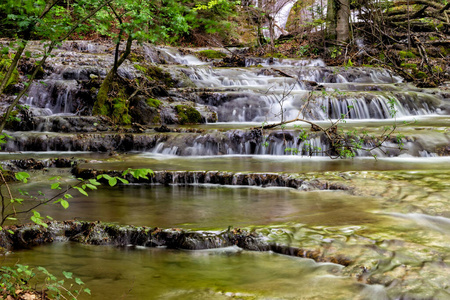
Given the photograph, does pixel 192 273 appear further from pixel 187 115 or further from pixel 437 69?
pixel 437 69

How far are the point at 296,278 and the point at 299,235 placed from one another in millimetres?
666

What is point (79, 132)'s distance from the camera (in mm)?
9930

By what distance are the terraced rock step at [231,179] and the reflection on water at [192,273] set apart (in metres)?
2.20

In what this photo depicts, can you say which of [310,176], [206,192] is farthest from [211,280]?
[310,176]

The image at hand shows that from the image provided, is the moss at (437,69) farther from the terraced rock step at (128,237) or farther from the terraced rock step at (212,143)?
the terraced rock step at (128,237)

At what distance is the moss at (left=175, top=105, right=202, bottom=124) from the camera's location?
1151 centimetres

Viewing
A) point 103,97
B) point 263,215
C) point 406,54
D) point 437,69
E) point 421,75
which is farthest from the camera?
point 406,54

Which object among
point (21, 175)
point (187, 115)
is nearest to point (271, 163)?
point (187, 115)

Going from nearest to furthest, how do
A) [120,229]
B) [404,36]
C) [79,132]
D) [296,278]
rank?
1. [296,278]
2. [120,229]
3. [79,132]
4. [404,36]

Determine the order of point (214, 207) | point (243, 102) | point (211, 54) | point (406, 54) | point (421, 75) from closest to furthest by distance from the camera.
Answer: point (214, 207) < point (243, 102) < point (421, 75) < point (406, 54) < point (211, 54)

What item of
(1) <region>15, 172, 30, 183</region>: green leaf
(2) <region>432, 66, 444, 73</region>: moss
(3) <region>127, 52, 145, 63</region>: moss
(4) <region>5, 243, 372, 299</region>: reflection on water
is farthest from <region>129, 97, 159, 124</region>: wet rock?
(2) <region>432, 66, 444, 73</region>: moss

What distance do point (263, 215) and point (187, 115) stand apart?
744 cm

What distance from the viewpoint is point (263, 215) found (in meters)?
4.43

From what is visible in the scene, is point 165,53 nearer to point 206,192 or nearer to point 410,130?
point 410,130
